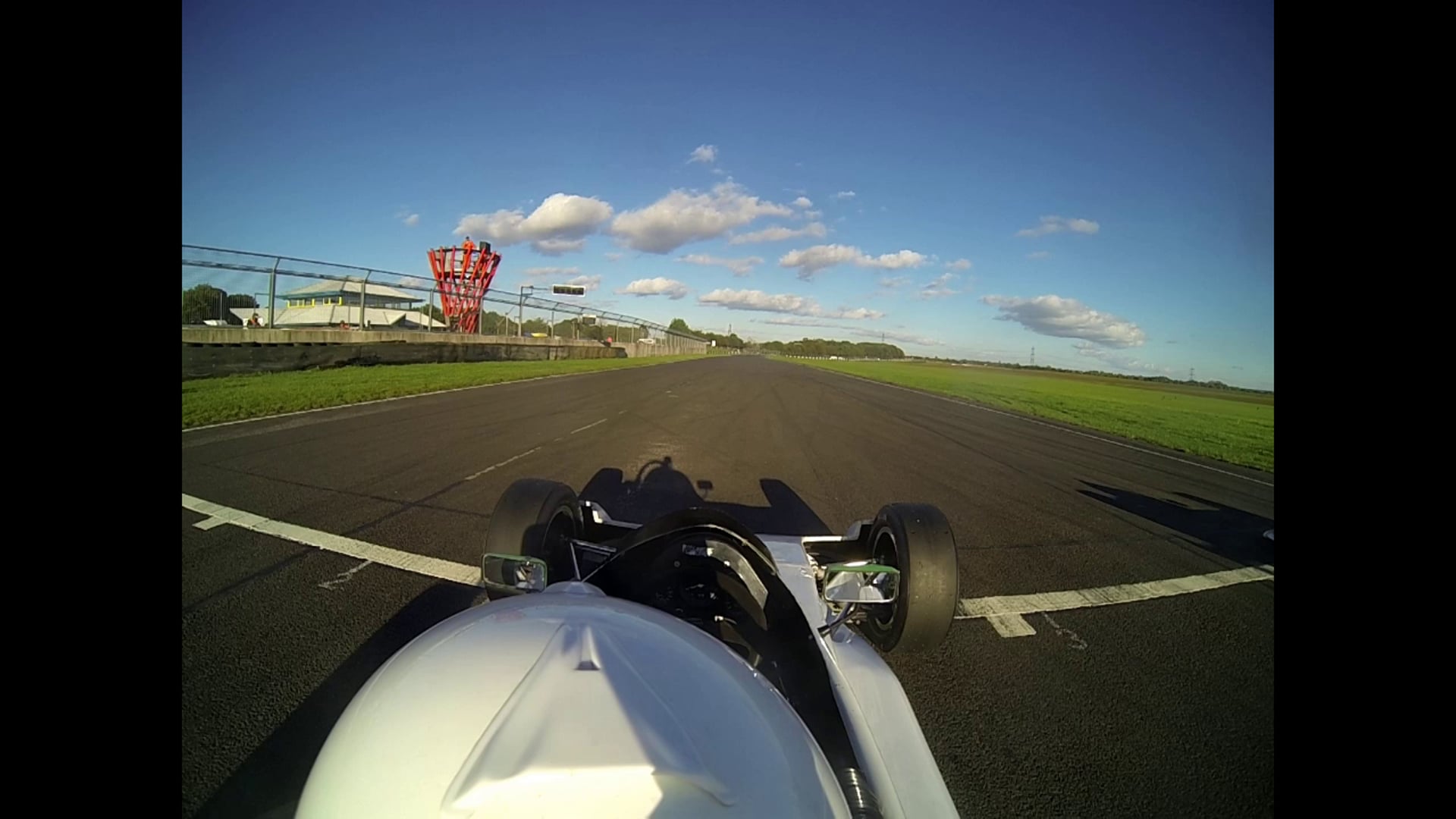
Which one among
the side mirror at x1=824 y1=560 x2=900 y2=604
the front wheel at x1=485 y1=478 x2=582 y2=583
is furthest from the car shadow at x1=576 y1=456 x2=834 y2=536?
the side mirror at x1=824 y1=560 x2=900 y2=604

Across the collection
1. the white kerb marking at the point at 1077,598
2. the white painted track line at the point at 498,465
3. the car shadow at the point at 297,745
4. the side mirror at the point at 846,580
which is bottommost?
the white kerb marking at the point at 1077,598

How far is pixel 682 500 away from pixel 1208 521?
5142 millimetres

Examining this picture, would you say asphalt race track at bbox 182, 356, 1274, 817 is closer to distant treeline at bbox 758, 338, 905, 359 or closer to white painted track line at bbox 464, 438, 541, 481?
white painted track line at bbox 464, 438, 541, 481

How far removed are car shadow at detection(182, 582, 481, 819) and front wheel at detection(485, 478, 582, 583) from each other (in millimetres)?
552

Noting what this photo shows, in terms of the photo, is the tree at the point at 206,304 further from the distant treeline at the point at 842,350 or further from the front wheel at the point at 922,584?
the distant treeline at the point at 842,350

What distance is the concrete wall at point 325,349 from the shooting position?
41.0 ft

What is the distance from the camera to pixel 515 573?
5.52 ft

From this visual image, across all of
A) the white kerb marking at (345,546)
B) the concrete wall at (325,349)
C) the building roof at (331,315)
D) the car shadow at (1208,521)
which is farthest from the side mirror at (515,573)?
the building roof at (331,315)

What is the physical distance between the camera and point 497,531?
2775 mm

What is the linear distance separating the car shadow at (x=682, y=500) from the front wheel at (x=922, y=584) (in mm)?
2067

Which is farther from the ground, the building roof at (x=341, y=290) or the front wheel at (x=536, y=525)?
the building roof at (x=341, y=290)
